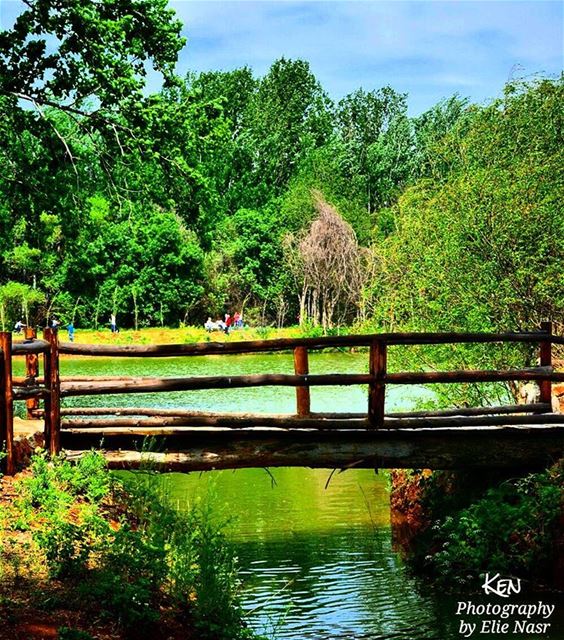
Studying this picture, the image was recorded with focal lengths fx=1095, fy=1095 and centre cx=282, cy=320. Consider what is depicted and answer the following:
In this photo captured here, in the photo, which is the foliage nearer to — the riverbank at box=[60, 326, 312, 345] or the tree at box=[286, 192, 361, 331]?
the riverbank at box=[60, 326, 312, 345]

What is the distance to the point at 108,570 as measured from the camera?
24.1 ft

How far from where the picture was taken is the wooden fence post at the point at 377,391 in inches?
415

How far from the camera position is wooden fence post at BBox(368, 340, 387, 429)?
10.5 meters

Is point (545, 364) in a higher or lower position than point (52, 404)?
higher

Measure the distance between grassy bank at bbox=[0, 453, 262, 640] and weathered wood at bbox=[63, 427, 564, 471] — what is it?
1414 millimetres

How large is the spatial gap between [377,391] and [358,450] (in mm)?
600

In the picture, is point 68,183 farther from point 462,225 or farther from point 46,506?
point 46,506

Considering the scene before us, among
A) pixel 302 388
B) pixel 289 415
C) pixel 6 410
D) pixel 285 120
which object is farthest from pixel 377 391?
pixel 285 120

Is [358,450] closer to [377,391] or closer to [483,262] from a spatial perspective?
[377,391]

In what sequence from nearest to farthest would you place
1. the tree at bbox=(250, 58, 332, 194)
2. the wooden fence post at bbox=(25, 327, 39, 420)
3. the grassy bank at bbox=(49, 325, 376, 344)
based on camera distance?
1. the wooden fence post at bbox=(25, 327, 39, 420)
2. the grassy bank at bbox=(49, 325, 376, 344)
3. the tree at bbox=(250, 58, 332, 194)


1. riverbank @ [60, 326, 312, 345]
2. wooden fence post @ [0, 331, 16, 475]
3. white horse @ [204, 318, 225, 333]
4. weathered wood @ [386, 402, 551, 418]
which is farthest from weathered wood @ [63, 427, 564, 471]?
white horse @ [204, 318, 225, 333]

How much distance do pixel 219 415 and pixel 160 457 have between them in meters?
0.70

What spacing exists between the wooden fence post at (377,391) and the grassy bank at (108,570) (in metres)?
2.52

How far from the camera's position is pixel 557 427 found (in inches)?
432
